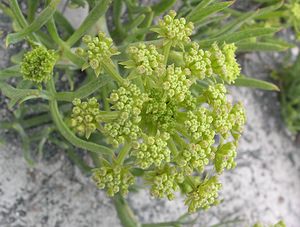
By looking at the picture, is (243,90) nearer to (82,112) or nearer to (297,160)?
(297,160)

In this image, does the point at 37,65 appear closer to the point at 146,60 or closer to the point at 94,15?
the point at 94,15

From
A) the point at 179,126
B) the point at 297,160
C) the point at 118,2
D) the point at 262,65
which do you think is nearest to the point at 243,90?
the point at 262,65

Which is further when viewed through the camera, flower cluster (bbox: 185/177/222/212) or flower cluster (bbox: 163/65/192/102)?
flower cluster (bbox: 185/177/222/212)

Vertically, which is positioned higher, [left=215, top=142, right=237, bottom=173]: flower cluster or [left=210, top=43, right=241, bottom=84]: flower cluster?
[left=210, top=43, right=241, bottom=84]: flower cluster

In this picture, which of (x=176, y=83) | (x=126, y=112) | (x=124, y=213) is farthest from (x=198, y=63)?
(x=124, y=213)

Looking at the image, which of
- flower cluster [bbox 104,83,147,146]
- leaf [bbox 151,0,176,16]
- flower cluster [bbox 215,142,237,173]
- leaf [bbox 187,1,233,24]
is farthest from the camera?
leaf [bbox 151,0,176,16]

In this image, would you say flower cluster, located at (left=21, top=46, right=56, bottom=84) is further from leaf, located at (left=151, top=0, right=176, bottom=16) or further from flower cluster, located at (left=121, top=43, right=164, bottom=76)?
leaf, located at (left=151, top=0, right=176, bottom=16)

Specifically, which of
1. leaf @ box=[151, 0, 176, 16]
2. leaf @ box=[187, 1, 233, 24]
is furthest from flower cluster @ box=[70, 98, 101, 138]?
leaf @ box=[151, 0, 176, 16]

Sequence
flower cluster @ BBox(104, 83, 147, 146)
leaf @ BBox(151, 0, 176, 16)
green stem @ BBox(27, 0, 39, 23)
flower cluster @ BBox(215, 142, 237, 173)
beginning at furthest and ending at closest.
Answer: leaf @ BBox(151, 0, 176, 16), green stem @ BBox(27, 0, 39, 23), flower cluster @ BBox(215, 142, 237, 173), flower cluster @ BBox(104, 83, 147, 146)

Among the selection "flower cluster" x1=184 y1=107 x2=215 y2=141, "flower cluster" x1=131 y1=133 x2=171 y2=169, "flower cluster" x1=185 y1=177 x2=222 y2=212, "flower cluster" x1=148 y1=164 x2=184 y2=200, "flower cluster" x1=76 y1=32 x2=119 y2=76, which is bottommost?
"flower cluster" x1=185 y1=177 x2=222 y2=212
